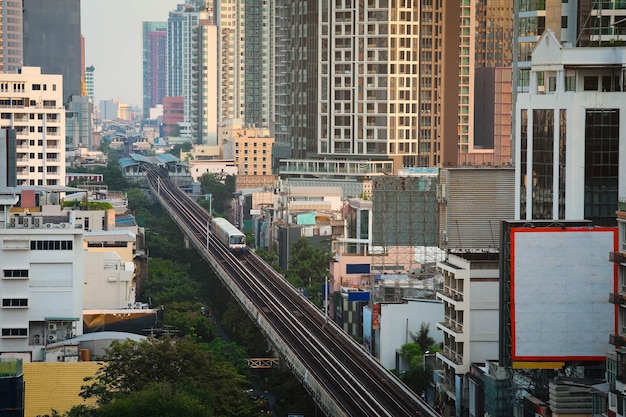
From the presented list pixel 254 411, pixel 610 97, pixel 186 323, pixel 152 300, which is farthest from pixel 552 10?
pixel 152 300

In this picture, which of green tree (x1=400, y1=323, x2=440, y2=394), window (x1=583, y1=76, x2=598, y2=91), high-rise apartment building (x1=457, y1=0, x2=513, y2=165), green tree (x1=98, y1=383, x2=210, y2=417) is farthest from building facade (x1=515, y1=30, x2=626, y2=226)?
high-rise apartment building (x1=457, y1=0, x2=513, y2=165)

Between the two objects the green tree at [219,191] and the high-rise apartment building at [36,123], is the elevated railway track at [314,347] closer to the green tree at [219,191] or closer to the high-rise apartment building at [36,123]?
the high-rise apartment building at [36,123]

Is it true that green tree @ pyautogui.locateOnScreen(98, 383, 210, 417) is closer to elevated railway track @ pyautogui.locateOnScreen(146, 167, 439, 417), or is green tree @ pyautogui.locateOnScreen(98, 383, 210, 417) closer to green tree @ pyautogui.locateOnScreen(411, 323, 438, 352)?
elevated railway track @ pyautogui.locateOnScreen(146, 167, 439, 417)

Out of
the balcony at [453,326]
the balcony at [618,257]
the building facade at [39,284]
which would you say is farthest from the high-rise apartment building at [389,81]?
the balcony at [618,257]

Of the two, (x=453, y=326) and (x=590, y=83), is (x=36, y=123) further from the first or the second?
(x=590, y=83)

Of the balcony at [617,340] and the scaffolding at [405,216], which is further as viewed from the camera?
the scaffolding at [405,216]

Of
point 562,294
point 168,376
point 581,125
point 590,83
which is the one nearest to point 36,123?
point 168,376

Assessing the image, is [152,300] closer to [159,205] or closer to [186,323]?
[186,323]
